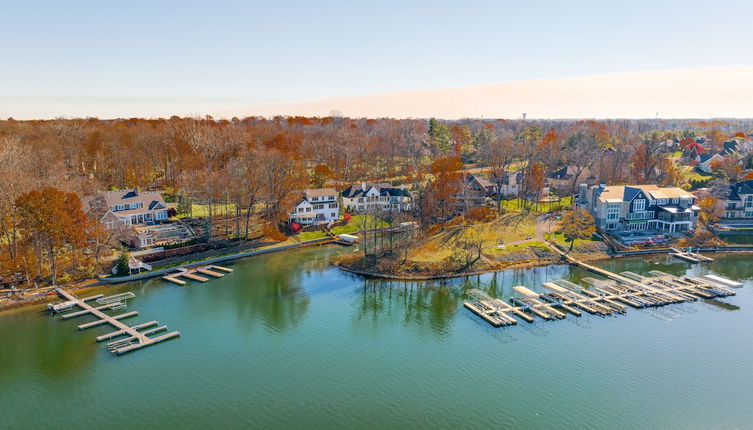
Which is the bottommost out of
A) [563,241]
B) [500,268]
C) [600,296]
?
[600,296]

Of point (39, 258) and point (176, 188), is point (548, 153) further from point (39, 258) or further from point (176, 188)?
point (39, 258)

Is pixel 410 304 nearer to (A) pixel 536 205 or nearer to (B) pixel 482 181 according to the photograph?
(A) pixel 536 205

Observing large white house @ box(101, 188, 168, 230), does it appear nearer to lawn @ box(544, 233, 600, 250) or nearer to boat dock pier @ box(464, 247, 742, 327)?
boat dock pier @ box(464, 247, 742, 327)

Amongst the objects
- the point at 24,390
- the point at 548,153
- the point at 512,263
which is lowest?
the point at 24,390

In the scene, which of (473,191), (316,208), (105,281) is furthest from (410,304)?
(473,191)

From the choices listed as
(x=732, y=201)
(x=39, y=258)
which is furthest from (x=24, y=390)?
(x=732, y=201)

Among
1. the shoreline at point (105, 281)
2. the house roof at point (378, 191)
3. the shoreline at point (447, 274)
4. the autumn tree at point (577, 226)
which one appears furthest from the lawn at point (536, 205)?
the shoreline at point (105, 281)

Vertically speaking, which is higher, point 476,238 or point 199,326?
point 476,238
